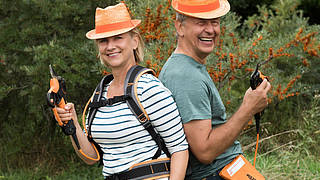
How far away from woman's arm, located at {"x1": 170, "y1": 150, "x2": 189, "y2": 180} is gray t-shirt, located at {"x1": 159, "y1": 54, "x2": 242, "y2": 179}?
0.16 metres

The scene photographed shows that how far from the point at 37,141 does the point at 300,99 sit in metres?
3.67

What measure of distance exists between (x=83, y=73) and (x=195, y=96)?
2673 mm

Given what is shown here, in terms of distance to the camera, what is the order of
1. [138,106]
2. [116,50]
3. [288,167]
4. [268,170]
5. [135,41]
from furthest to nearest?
[288,167] < [268,170] < [135,41] < [116,50] < [138,106]

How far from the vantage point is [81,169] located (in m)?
5.23

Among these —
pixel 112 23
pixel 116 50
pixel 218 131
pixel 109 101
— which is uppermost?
pixel 112 23

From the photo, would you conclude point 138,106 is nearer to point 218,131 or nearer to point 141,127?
point 141,127

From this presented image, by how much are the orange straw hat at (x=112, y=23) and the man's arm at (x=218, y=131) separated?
617mm

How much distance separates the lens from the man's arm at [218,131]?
2150 mm

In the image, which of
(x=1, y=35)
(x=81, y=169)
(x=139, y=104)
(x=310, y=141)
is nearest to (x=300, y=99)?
(x=310, y=141)

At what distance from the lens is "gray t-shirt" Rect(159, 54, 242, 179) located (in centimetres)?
213

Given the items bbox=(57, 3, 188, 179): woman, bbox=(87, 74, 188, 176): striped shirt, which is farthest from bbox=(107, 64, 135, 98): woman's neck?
bbox=(87, 74, 188, 176): striped shirt

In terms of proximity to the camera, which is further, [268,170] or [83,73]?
[83,73]

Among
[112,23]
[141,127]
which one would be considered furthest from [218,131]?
[112,23]

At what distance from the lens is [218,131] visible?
217 cm
